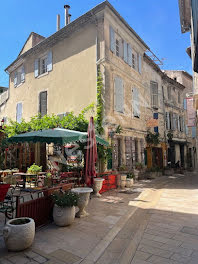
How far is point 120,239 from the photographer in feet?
11.8

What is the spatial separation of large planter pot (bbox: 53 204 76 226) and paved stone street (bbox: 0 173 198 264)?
0.11 metres

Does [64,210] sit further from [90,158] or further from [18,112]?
[18,112]

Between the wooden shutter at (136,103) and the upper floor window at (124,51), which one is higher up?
the upper floor window at (124,51)

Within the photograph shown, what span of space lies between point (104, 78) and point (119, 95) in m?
1.47

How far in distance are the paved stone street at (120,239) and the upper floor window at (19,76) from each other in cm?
1241

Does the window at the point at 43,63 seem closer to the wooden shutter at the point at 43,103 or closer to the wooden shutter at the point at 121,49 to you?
the wooden shutter at the point at 43,103

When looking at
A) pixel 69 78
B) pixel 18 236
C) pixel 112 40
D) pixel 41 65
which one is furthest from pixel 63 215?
pixel 41 65

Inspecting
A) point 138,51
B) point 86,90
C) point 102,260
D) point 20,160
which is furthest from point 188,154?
point 102,260

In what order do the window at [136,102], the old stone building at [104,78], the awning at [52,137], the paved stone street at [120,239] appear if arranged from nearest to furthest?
the paved stone street at [120,239] → the awning at [52,137] → the old stone building at [104,78] → the window at [136,102]

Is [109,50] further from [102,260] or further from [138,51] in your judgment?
[102,260]

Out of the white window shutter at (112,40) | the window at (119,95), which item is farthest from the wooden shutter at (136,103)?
the white window shutter at (112,40)

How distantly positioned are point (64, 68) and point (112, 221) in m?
9.70

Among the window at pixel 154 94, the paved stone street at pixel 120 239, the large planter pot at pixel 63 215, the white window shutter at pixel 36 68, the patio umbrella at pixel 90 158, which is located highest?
the white window shutter at pixel 36 68

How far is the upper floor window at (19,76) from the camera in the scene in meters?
14.6
